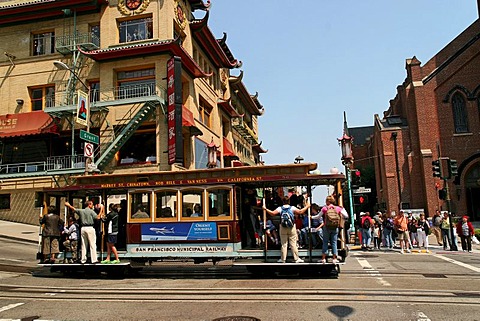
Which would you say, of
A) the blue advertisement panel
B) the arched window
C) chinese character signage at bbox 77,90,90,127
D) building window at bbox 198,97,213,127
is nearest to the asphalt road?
the blue advertisement panel

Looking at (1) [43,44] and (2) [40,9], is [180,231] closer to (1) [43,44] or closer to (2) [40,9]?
(1) [43,44]

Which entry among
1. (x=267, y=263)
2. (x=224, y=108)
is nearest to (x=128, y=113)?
(x=224, y=108)

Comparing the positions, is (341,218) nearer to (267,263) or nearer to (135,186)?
(267,263)

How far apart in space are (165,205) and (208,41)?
865 inches

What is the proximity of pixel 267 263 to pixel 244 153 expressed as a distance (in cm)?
3637

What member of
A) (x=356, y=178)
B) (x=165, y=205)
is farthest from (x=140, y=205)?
(x=356, y=178)

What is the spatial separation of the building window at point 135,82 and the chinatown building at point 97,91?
67 mm

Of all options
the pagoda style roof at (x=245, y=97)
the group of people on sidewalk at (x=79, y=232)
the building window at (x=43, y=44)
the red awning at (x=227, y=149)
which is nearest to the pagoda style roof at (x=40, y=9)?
the building window at (x=43, y=44)

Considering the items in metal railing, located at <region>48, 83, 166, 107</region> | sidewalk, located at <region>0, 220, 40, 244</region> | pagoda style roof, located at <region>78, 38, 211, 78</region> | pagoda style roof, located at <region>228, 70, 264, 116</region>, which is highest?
pagoda style roof, located at <region>228, 70, 264, 116</region>

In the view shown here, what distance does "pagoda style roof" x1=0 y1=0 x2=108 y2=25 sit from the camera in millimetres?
26938

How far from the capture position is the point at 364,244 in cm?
2020

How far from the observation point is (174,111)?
23922mm

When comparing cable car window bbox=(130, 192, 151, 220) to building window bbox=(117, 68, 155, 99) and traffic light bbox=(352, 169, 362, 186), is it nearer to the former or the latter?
traffic light bbox=(352, 169, 362, 186)

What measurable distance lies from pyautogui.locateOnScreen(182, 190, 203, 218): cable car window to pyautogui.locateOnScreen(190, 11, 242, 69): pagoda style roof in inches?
778
